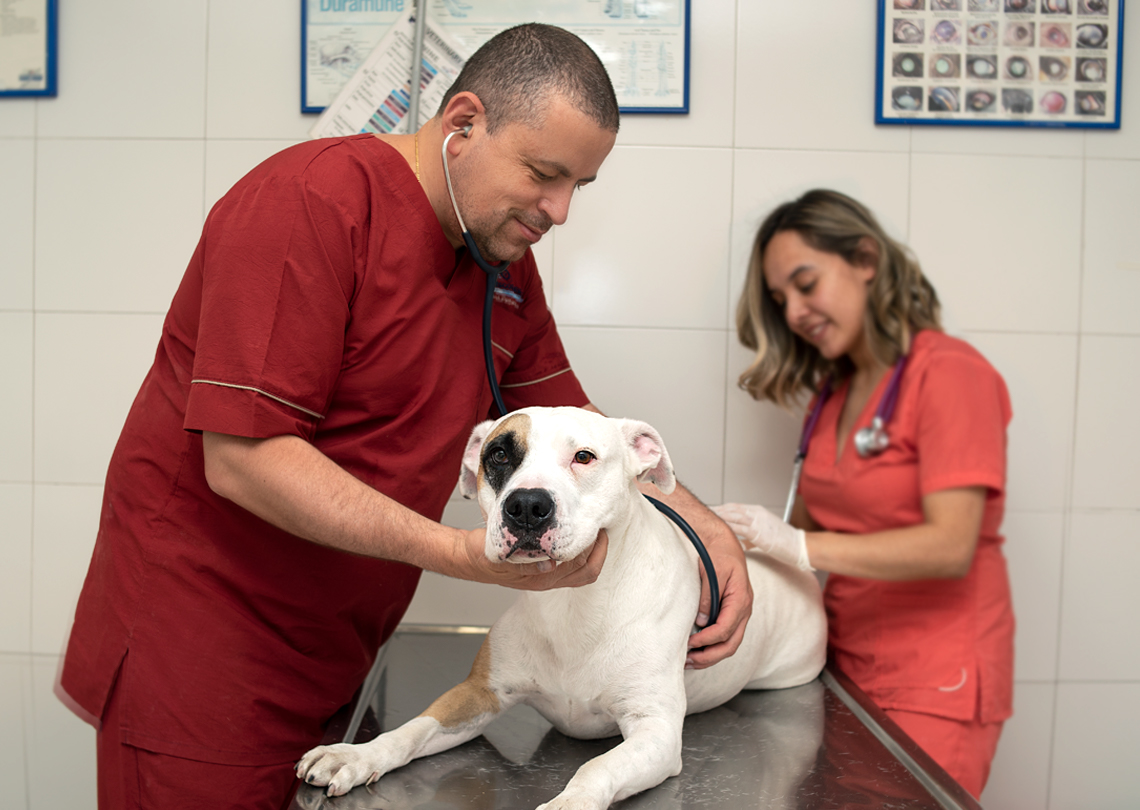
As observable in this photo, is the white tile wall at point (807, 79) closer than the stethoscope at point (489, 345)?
No

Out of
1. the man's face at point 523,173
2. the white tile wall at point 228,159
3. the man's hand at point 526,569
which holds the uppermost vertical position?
the white tile wall at point 228,159

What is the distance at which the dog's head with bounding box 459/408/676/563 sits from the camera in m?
0.95

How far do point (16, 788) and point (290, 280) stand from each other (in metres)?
2.23

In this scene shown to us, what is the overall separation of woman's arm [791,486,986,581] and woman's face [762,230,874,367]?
417 millimetres

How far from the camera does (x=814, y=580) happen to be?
1.70 meters

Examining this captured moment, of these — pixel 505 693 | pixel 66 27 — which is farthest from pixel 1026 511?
pixel 66 27

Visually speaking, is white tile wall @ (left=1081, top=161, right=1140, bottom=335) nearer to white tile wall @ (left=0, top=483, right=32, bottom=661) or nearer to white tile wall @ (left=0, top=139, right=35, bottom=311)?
white tile wall @ (left=0, top=139, right=35, bottom=311)

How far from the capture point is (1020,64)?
6.85ft

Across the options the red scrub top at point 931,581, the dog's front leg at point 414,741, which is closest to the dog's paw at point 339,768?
the dog's front leg at point 414,741

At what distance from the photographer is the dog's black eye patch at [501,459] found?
1.07 meters

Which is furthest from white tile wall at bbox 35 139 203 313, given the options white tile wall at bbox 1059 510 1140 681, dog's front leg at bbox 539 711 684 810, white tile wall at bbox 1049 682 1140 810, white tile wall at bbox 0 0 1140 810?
white tile wall at bbox 1049 682 1140 810

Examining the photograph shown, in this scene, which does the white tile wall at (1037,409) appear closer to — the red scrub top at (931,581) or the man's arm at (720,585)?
the red scrub top at (931,581)

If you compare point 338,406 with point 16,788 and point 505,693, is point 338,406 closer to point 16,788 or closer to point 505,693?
point 505,693

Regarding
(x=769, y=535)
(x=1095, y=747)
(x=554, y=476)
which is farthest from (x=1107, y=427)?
(x=554, y=476)
